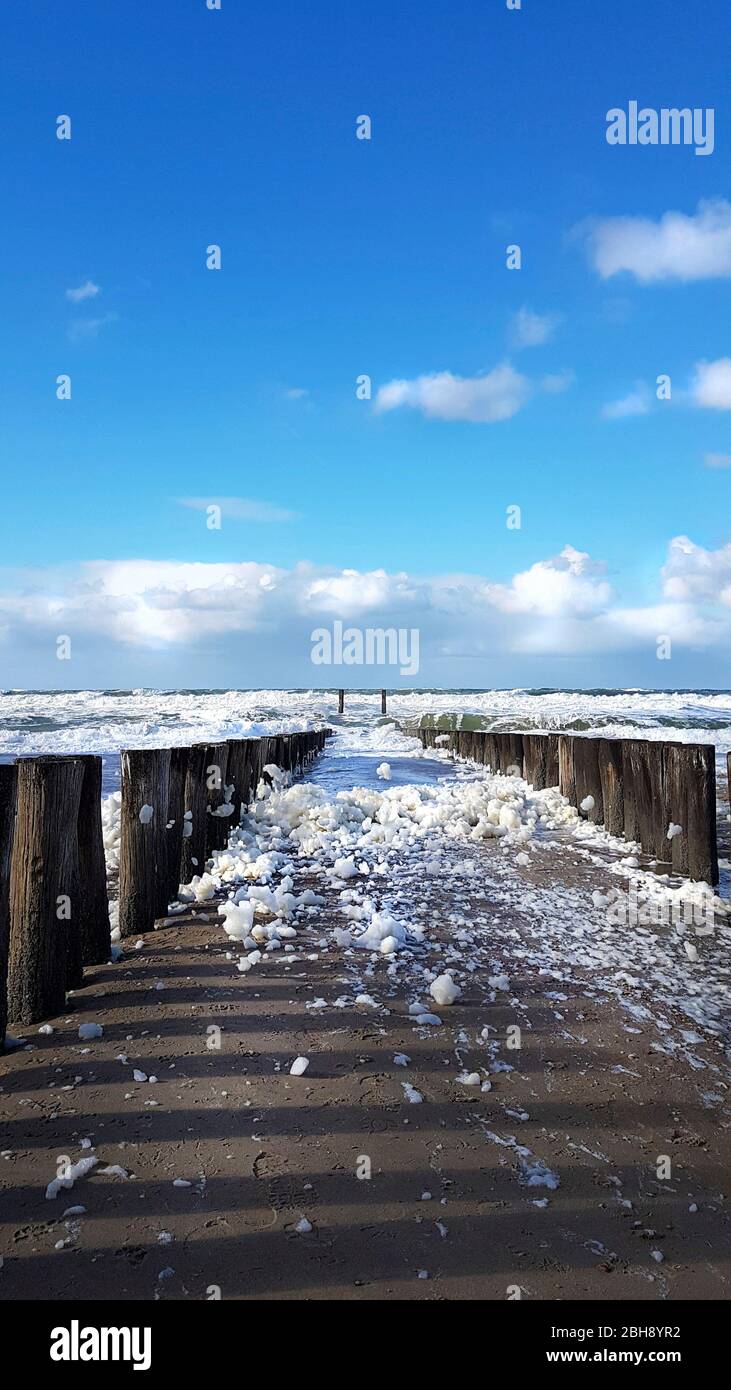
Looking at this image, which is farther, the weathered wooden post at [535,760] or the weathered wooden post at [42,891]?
the weathered wooden post at [535,760]

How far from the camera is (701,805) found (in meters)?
6.52

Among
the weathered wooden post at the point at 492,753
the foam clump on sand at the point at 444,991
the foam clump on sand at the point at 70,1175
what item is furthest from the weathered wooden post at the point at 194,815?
the weathered wooden post at the point at 492,753

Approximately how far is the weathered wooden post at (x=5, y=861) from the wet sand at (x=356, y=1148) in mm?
265

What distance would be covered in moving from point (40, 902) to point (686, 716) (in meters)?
36.8

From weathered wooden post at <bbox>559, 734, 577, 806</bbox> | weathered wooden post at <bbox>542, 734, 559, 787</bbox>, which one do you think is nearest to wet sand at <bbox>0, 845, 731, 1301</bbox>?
weathered wooden post at <bbox>559, 734, 577, 806</bbox>

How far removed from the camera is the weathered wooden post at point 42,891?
3.99m

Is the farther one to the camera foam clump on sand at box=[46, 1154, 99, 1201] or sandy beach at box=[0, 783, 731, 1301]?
foam clump on sand at box=[46, 1154, 99, 1201]

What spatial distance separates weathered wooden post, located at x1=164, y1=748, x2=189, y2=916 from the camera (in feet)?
19.0

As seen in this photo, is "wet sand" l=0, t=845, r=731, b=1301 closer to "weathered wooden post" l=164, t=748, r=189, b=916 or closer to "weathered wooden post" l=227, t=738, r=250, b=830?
"weathered wooden post" l=164, t=748, r=189, b=916

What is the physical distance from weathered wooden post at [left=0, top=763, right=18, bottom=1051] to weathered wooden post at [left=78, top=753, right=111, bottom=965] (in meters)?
0.90

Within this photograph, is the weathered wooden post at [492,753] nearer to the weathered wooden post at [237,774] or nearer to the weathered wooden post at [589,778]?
the weathered wooden post at [589,778]
